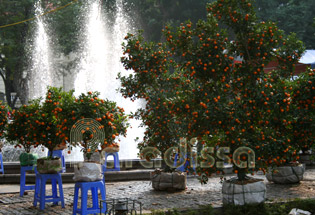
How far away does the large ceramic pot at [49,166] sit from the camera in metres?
7.74

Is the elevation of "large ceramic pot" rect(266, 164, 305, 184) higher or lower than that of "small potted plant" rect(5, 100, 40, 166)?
lower

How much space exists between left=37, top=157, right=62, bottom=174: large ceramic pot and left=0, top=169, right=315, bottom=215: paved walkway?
2.15ft

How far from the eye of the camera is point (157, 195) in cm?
904

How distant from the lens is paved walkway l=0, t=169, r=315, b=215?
7.90m

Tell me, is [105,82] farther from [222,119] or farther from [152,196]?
[222,119]

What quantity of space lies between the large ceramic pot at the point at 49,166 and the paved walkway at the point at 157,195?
65 cm

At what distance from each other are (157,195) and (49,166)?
2.35 metres

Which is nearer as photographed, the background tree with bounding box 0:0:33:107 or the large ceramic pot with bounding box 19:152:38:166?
the large ceramic pot with bounding box 19:152:38:166

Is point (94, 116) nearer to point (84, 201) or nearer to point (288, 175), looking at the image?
point (84, 201)

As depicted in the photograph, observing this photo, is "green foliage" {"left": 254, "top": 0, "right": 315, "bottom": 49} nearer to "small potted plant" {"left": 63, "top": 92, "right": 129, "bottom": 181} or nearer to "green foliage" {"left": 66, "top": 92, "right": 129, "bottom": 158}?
"green foliage" {"left": 66, "top": 92, "right": 129, "bottom": 158}

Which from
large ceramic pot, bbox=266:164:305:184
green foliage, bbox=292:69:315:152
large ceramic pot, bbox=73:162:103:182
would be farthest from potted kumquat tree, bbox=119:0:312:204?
large ceramic pot, bbox=266:164:305:184

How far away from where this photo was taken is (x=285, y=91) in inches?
268

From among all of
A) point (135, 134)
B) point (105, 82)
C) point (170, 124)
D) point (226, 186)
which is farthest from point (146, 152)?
point (105, 82)

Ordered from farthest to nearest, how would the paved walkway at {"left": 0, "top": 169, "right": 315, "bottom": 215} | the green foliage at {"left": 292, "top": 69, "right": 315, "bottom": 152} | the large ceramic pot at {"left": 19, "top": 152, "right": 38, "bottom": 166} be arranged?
the large ceramic pot at {"left": 19, "top": 152, "right": 38, "bottom": 166}, the paved walkway at {"left": 0, "top": 169, "right": 315, "bottom": 215}, the green foliage at {"left": 292, "top": 69, "right": 315, "bottom": 152}
